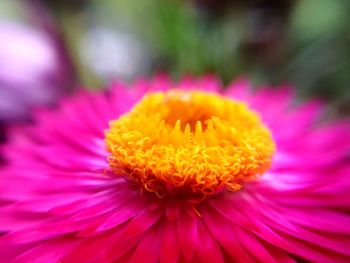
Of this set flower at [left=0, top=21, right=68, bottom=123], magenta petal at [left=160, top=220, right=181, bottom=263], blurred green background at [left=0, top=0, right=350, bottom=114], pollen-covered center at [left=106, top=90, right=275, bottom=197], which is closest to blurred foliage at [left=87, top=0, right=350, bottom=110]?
blurred green background at [left=0, top=0, right=350, bottom=114]

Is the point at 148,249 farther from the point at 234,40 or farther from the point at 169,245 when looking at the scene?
the point at 234,40

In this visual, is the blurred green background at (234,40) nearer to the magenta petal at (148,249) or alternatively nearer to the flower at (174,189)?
the flower at (174,189)

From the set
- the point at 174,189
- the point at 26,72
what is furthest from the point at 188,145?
the point at 26,72

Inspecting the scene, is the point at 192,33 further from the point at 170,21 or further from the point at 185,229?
the point at 185,229

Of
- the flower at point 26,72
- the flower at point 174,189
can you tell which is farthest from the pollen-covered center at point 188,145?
the flower at point 26,72

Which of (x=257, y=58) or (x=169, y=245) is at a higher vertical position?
(x=257, y=58)
